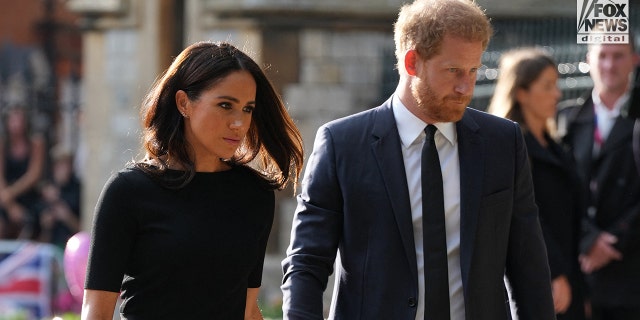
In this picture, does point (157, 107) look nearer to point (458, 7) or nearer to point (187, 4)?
point (458, 7)

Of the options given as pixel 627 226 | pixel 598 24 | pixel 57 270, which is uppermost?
pixel 598 24

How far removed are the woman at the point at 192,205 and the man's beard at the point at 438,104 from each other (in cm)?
47

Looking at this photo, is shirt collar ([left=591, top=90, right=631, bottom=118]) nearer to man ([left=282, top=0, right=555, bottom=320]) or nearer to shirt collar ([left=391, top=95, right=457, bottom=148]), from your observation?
man ([left=282, top=0, right=555, bottom=320])

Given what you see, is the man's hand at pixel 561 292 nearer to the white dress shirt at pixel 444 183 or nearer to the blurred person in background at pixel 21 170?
the white dress shirt at pixel 444 183

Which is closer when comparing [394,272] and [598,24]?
[394,272]

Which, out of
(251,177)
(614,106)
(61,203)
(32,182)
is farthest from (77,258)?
(32,182)

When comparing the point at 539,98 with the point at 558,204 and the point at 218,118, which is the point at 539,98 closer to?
the point at 558,204

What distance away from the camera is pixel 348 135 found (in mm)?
4625

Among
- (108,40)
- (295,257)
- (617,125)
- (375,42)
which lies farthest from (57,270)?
(295,257)

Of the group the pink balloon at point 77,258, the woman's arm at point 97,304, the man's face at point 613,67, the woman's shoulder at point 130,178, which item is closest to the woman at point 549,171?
the man's face at point 613,67

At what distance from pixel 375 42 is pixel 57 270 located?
3895mm

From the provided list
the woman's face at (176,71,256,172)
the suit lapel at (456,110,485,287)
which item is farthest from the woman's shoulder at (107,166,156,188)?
the suit lapel at (456,110,485,287)

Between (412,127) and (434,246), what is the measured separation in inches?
15.3

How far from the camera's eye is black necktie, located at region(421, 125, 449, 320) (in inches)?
174
